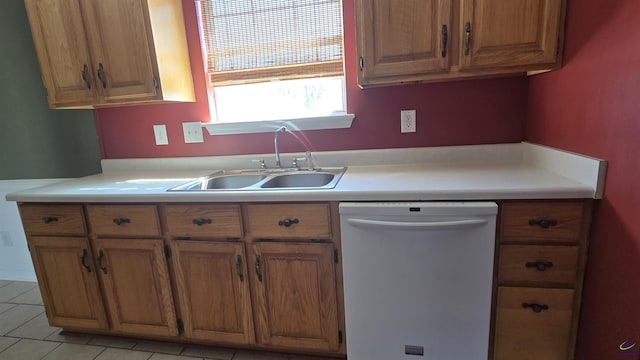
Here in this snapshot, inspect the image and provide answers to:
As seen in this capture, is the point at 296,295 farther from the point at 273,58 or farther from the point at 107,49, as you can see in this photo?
the point at 107,49

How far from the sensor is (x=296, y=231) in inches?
57.8

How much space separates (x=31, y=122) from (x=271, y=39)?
1886 millimetres

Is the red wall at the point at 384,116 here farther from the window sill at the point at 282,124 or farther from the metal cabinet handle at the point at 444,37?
the metal cabinet handle at the point at 444,37

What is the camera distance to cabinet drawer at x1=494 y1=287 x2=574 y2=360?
1323 mm

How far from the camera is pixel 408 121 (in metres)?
1.87

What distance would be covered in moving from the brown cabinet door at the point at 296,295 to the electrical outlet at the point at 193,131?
968 millimetres

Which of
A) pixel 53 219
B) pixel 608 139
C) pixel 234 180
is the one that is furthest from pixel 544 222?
pixel 53 219

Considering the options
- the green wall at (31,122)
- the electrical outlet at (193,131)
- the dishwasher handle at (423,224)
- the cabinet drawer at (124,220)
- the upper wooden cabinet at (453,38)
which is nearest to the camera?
the dishwasher handle at (423,224)

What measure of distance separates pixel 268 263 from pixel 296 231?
0.73ft

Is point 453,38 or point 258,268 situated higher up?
point 453,38

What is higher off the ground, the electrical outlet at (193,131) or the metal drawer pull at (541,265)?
the electrical outlet at (193,131)

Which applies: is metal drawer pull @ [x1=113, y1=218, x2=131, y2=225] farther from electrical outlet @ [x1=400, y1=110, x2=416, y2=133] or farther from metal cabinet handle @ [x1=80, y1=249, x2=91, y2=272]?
electrical outlet @ [x1=400, y1=110, x2=416, y2=133]

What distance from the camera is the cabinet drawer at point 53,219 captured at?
169 centimetres

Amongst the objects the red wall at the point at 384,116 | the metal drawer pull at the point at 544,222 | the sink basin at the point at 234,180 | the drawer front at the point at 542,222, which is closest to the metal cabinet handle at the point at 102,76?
the red wall at the point at 384,116
